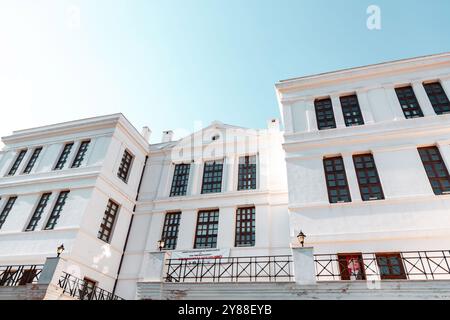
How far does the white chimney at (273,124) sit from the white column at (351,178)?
5921mm

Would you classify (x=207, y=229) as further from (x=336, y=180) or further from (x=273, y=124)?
(x=273, y=124)

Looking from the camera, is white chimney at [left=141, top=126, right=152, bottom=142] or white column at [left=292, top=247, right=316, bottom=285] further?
white chimney at [left=141, top=126, right=152, bottom=142]

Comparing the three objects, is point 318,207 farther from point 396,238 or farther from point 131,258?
point 131,258

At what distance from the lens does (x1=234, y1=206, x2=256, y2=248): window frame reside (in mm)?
14633

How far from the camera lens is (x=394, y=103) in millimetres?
13680

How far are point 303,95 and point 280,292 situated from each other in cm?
1014

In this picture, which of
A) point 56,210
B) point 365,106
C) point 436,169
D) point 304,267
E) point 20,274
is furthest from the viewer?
point 56,210

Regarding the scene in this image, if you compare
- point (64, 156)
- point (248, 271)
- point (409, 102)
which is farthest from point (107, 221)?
point (409, 102)

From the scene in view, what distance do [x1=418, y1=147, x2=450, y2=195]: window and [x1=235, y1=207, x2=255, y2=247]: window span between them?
8.09 metres

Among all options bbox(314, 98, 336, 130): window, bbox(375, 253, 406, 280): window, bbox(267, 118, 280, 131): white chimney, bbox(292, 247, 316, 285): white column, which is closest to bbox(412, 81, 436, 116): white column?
bbox(314, 98, 336, 130): window

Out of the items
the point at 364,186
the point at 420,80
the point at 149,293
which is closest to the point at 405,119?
the point at 420,80

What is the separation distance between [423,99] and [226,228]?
1134 centimetres

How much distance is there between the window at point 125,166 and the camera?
17.7 meters

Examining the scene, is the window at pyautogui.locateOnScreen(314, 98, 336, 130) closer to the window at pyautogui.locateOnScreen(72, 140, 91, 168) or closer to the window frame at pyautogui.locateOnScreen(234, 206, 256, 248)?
the window frame at pyautogui.locateOnScreen(234, 206, 256, 248)
